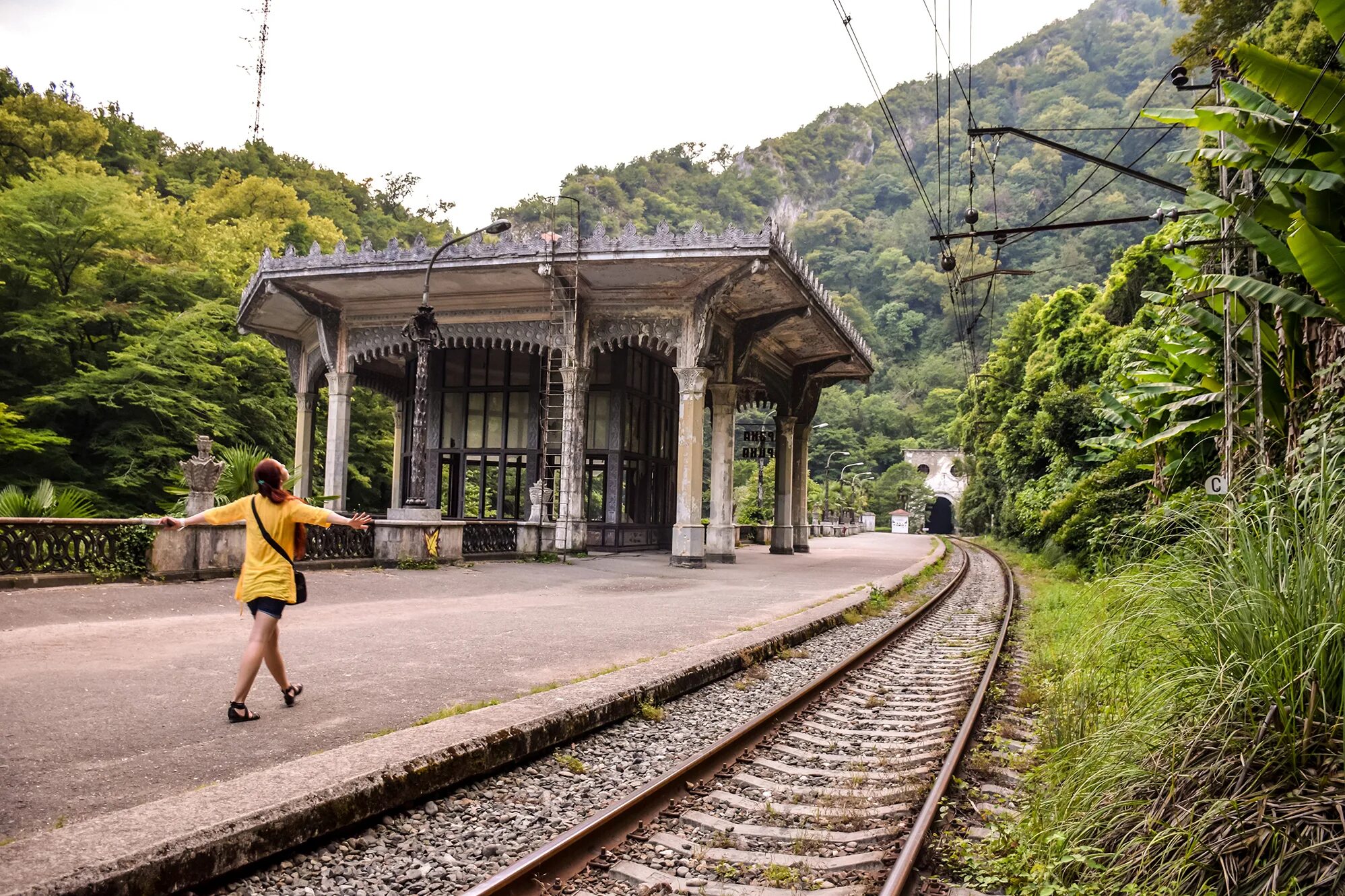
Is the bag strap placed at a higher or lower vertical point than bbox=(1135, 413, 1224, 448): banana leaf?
lower

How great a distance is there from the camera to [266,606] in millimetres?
5328

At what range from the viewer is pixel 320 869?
3537 mm

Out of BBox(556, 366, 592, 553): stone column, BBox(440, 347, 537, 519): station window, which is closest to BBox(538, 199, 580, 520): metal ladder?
BBox(556, 366, 592, 553): stone column

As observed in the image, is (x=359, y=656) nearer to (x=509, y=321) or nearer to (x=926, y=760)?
(x=926, y=760)

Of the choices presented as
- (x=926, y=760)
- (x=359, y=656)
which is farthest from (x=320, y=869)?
(x=359, y=656)

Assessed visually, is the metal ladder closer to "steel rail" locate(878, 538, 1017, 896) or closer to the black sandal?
"steel rail" locate(878, 538, 1017, 896)

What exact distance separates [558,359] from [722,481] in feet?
17.5

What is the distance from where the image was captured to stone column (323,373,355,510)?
23.0 metres

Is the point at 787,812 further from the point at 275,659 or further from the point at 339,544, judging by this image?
the point at 339,544

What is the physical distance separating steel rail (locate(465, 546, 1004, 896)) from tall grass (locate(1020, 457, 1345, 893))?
1716 millimetres

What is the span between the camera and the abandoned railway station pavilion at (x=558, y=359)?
1927 centimetres

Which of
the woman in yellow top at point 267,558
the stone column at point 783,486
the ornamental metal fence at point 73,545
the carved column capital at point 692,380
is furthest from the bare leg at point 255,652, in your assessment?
the stone column at point 783,486

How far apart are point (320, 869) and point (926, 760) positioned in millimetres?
3381

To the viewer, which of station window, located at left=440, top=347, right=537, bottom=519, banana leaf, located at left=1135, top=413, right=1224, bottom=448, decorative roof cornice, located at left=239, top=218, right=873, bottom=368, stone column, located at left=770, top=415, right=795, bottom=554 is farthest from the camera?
stone column, located at left=770, top=415, right=795, bottom=554
